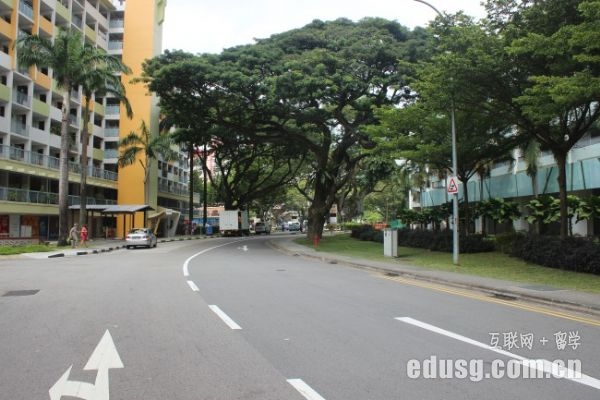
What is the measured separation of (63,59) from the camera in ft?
108

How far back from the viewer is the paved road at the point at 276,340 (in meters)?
5.33

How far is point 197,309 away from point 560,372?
6278 mm

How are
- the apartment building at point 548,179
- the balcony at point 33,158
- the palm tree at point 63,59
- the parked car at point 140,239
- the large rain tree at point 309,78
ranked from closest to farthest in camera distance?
1. the apartment building at point 548,179
2. the large rain tree at point 309,78
3. the palm tree at point 63,59
4. the parked car at point 140,239
5. the balcony at point 33,158

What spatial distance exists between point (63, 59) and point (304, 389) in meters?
33.1

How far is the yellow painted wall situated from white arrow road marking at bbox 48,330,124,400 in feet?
170

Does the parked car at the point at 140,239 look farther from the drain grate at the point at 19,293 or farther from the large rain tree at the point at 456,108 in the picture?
the drain grate at the point at 19,293

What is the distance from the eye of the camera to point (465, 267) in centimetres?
1942

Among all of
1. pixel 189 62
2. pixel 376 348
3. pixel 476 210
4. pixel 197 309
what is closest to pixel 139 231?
pixel 189 62

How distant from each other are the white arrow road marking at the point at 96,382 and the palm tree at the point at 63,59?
29421 millimetres

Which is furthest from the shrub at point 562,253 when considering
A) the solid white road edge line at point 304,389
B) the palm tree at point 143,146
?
the palm tree at point 143,146

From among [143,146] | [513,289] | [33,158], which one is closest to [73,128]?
[143,146]

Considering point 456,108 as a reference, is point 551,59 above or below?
above

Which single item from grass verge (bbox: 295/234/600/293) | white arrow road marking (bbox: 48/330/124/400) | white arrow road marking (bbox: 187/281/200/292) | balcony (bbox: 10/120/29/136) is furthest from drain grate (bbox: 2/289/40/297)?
balcony (bbox: 10/120/29/136)

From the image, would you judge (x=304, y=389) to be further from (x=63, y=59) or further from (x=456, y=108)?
(x=63, y=59)
